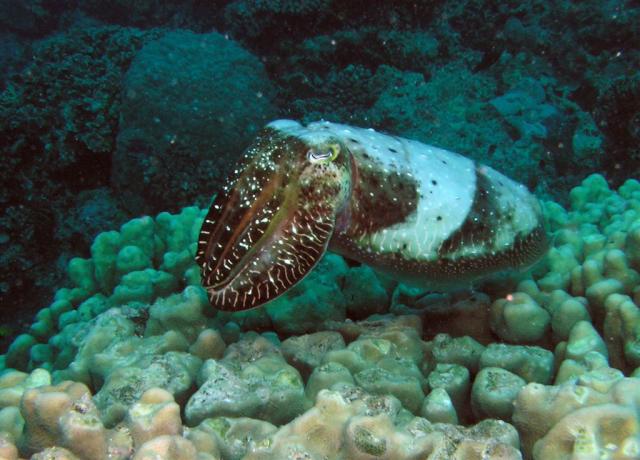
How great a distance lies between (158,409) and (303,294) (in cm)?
172

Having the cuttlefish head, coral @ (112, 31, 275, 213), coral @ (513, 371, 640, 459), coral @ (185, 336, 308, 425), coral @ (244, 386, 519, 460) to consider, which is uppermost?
coral @ (112, 31, 275, 213)

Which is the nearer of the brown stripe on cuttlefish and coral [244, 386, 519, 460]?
coral [244, 386, 519, 460]

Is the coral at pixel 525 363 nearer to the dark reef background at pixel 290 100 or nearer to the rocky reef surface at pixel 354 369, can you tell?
the rocky reef surface at pixel 354 369

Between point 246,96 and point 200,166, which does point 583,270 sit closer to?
point 200,166

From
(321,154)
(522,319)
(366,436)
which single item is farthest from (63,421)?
(522,319)

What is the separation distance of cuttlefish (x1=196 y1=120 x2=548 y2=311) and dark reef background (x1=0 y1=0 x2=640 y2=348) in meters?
5.43

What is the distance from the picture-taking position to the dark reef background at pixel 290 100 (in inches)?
359

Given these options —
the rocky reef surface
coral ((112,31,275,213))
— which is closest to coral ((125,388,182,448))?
the rocky reef surface

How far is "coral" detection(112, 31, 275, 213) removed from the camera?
948 centimetres

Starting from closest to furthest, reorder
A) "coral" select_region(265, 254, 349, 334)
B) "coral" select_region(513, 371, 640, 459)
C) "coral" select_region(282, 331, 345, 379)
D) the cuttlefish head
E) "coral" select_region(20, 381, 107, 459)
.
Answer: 1. "coral" select_region(513, 371, 640, 459)
2. "coral" select_region(20, 381, 107, 459)
3. the cuttlefish head
4. "coral" select_region(282, 331, 345, 379)
5. "coral" select_region(265, 254, 349, 334)

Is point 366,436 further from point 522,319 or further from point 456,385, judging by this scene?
point 522,319

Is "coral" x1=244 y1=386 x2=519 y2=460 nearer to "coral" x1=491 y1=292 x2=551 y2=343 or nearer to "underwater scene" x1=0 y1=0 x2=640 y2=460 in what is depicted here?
"underwater scene" x1=0 y1=0 x2=640 y2=460

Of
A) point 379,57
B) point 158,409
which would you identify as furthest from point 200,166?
point 158,409

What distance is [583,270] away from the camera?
3494 mm
